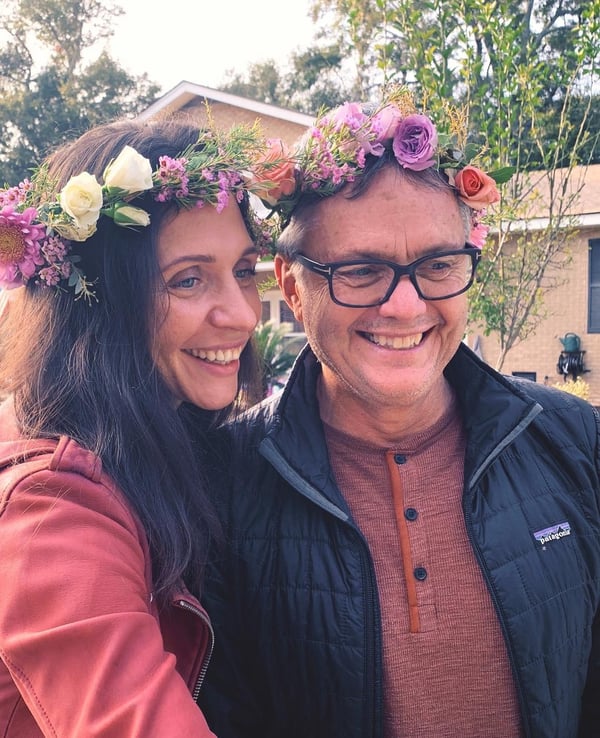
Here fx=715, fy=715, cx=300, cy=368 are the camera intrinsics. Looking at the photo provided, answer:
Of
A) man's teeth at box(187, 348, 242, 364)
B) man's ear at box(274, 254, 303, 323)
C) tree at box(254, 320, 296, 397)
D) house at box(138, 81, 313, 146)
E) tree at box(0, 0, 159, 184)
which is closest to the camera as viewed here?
man's teeth at box(187, 348, 242, 364)

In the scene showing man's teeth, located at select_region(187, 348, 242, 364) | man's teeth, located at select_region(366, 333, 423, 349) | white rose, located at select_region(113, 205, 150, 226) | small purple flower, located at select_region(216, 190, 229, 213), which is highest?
small purple flower, located at select_region(216, 190, 229, 213)

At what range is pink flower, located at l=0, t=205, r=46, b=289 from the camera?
1.84m

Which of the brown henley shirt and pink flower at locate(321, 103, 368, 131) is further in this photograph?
pink flower at locate(321, 103, 368, 131)

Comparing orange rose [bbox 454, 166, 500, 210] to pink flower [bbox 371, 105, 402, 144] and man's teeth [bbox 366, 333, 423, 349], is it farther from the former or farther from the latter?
man's teeth [bbox 366, 333, 423, 349]

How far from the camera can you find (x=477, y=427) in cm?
219

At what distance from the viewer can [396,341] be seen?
214cm

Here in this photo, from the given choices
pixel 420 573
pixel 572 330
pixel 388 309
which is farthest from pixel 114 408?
pixel 572 330

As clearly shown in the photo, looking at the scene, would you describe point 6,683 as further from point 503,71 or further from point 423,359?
point 503,71

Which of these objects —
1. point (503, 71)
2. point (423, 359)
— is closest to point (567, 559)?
point (423, 359)

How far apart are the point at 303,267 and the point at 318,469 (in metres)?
0.64

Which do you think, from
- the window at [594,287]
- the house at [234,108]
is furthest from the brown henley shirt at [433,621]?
the house at [234,108]

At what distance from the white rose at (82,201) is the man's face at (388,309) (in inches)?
27.7

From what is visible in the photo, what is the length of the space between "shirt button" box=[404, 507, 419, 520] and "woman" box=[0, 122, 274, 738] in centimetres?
55

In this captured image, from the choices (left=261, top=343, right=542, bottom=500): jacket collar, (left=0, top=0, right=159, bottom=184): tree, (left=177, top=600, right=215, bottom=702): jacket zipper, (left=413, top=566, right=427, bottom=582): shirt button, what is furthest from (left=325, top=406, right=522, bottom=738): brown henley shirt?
(left=0, top=0, right=159, bottom=184): tree
